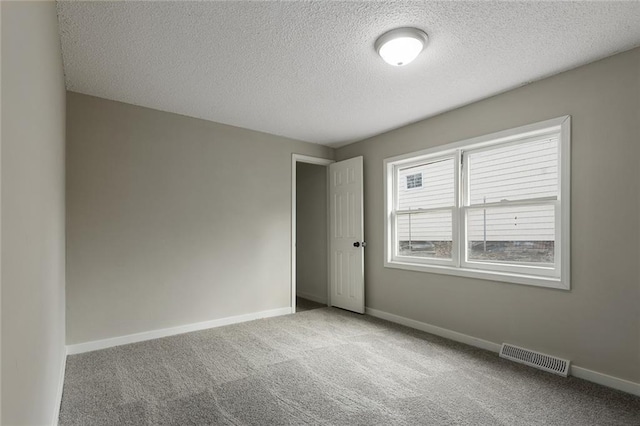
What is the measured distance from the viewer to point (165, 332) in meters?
3.68

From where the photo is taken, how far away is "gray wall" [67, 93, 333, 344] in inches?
129

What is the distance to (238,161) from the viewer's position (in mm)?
4312

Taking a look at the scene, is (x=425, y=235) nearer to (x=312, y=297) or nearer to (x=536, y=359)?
(x=536, y=359)

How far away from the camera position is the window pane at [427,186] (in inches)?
151

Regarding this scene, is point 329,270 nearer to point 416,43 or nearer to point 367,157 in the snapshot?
point 367,157

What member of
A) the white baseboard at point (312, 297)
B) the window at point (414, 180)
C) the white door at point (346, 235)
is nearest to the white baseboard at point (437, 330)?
the white door at point (346, 235)

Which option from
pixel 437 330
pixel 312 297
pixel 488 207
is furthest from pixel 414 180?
pixel 312 297

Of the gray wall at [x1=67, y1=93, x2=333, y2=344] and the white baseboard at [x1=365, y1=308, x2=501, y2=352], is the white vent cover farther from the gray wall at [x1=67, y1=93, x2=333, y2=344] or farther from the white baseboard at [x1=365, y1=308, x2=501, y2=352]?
the gray wall at [x1=67, y1=93, x2=333, y2=344]

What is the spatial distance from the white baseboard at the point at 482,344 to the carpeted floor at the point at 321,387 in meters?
0.08

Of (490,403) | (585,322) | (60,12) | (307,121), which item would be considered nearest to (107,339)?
(60,12)

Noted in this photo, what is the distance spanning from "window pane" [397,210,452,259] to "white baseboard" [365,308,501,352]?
30.6 inches

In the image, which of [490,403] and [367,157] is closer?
[490,403]

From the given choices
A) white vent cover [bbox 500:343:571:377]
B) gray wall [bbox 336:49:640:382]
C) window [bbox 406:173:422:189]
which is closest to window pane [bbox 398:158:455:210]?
window [bbox 406:173:422:189]

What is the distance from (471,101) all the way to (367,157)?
5.28 feet
